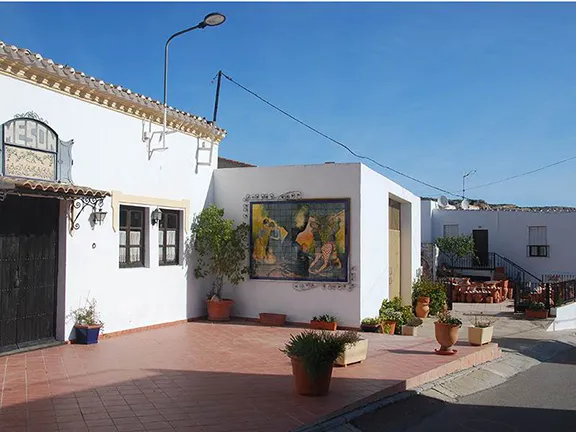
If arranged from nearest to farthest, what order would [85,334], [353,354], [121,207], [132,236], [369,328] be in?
[353,354], [85,334], [121,207], [132,236], [369,328]

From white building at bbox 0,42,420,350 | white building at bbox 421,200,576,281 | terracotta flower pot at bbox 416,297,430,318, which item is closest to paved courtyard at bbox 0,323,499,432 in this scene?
white building at bbox 0,42,420,350

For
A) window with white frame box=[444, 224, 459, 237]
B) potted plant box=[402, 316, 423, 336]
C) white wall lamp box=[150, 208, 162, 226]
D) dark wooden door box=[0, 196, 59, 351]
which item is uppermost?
window with white frame box=[444, 224, 459, 237]

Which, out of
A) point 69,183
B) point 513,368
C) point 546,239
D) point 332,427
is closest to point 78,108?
point 69,183

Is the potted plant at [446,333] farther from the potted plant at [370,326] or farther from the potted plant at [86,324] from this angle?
the potted plant at [86,324]

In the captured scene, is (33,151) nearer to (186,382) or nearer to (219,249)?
(186,382)

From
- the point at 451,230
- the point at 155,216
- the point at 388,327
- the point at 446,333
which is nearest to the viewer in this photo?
the point at 446,333

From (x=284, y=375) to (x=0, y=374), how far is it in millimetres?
4071

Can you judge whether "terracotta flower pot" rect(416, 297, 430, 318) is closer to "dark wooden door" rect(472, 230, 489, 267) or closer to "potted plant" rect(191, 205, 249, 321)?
"potted plant" rect(191, 205, 249, 321)

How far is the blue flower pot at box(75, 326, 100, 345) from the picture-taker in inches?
394

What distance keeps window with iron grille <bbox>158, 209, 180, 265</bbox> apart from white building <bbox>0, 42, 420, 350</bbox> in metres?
0.02

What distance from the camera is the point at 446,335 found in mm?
9859

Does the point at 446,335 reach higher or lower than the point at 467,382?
higher

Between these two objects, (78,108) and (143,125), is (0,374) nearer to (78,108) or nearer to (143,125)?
(78,108)

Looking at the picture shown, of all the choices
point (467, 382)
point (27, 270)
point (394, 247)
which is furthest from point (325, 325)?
point (27, 270)
